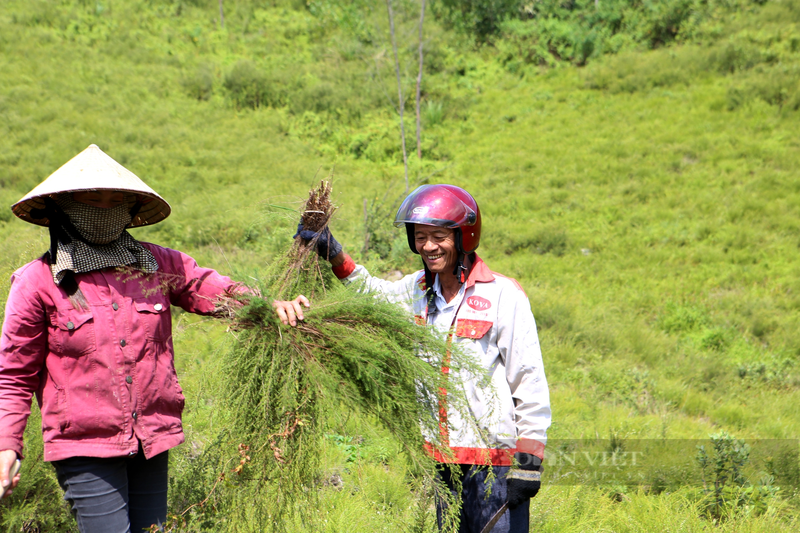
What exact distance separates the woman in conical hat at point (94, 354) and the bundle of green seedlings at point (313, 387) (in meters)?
0.13

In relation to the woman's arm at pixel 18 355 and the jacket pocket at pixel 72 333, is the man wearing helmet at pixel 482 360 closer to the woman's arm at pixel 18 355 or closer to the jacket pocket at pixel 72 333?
the jacket pocket at pixel 72 333

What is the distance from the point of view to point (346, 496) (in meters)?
3.74

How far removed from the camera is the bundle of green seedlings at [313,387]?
2160 mm

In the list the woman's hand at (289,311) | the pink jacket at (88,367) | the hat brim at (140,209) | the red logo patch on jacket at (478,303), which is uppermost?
the hat brim at (140,209)

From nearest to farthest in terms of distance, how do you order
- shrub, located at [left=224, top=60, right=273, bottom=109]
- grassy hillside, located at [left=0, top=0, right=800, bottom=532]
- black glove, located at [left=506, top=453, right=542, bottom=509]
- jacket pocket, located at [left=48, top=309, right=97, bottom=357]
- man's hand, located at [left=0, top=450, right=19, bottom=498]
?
1. man's hand, located at [left=0, top=450, right=19, bottom=498]
2. jacket pocket, located at [left=48, top=309, right=97, bottom=357]
3. black glove, located at [left=506, top=453, right=542, bottom=509]
4. grassy hillside, located at [left=0, top=0, right=800, bottom=532]
5. shrub, located at [left=224, top=60, right=273, bottom=109]

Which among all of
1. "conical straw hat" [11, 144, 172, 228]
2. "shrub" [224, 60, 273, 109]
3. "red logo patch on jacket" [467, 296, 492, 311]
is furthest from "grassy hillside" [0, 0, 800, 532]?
"red logo patch on jacket" [467, 296, 492, 311]

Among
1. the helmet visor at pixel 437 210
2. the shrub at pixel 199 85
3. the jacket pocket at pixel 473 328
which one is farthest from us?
the shrub at pixel 199 85

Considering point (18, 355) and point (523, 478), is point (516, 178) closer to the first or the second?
point (523, 478)

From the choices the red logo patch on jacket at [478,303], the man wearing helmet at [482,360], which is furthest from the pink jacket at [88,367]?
the red logo patch on jacket at [478,303]

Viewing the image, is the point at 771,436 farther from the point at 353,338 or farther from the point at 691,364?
the point at 353,338

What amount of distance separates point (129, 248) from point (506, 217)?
356 inches

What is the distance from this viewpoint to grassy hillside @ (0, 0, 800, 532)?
4.03 metres

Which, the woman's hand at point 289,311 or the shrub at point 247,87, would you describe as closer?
the woman's hand at point 289,311

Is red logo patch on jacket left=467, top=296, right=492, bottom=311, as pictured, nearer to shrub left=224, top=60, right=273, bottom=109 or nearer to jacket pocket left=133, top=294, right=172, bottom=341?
jacket pocket left=133, top=294, right=172, bottom=341
